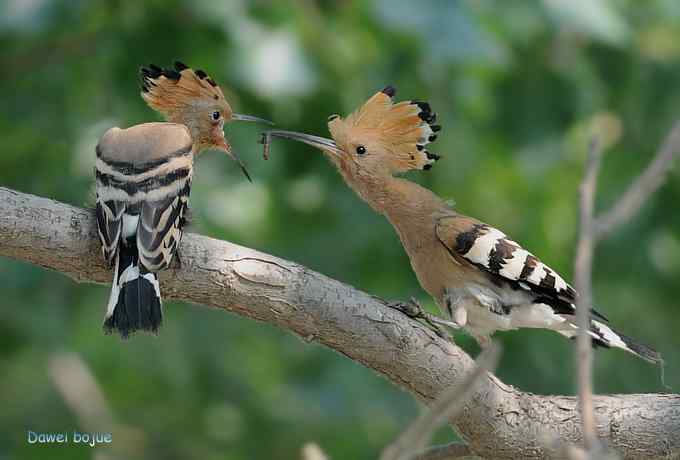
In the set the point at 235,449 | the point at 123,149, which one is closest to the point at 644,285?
the point at 235,449

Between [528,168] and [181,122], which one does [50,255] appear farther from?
[528,168]

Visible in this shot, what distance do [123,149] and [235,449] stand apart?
4106 mm

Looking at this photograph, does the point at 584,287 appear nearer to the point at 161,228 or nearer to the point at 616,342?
the point at 161,228

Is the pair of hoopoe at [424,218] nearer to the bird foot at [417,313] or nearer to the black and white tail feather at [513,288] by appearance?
the black and white tail feather at [513,288]

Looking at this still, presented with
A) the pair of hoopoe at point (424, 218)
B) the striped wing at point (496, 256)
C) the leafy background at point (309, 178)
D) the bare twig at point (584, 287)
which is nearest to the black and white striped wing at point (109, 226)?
the pair of hoopoe at point (424, 218)

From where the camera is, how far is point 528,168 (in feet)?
23.0

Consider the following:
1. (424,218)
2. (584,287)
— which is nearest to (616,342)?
A: (424,218)

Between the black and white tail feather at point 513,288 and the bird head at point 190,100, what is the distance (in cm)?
111

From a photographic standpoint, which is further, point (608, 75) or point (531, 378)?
point (608, 75)

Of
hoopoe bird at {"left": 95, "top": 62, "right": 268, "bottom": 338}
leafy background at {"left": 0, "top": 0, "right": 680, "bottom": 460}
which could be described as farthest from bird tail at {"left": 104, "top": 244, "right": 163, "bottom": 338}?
leafy background at {"left": 0, "top": 0, "right": 680, "bottom": 460}

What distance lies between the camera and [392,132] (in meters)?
4.31

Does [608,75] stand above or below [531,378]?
above

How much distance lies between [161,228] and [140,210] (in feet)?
0.47

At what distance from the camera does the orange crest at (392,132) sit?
4.27 meters
